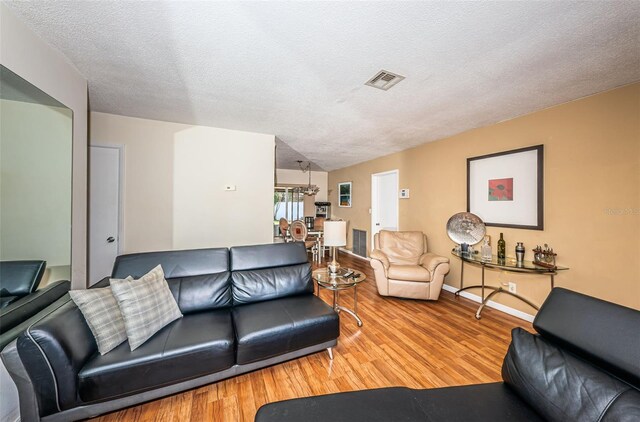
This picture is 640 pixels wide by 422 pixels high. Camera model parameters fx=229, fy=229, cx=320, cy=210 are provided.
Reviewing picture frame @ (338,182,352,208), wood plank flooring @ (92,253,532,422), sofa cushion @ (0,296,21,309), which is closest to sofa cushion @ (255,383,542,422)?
wood plank flooring @ (92,253,532,422)

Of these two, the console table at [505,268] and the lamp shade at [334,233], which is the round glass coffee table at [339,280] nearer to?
the lamp shade at [334,233]

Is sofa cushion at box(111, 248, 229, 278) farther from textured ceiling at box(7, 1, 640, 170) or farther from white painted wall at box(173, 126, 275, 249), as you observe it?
textured ceiling at box(7, 1, 640, 170)

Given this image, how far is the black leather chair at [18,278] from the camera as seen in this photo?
4.39 ft

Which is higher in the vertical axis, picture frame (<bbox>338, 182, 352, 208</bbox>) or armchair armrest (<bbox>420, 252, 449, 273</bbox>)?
picture frame (<bbox>338, 182, 352, 208</bbox>)

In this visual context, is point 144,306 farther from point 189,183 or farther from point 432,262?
point 432,262

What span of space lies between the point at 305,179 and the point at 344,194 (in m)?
1.37

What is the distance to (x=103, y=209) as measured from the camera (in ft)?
9.25

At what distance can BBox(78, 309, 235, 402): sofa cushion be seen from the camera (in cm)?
128

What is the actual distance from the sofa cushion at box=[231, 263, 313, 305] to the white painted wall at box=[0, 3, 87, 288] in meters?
1.28

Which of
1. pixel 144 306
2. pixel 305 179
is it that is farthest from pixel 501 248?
pixel 305 179

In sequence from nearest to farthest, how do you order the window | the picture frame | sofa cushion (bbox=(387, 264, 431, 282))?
sofa cushion (bbox=(387, 264, 431, 282)) < the picture frame < the window

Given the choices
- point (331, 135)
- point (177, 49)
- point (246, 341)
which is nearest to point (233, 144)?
point (331, 135)

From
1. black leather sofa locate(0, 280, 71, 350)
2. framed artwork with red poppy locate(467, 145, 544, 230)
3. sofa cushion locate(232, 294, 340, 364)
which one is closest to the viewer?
black leather sofa locate(0, 280, 71, 350)

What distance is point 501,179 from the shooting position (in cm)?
291
